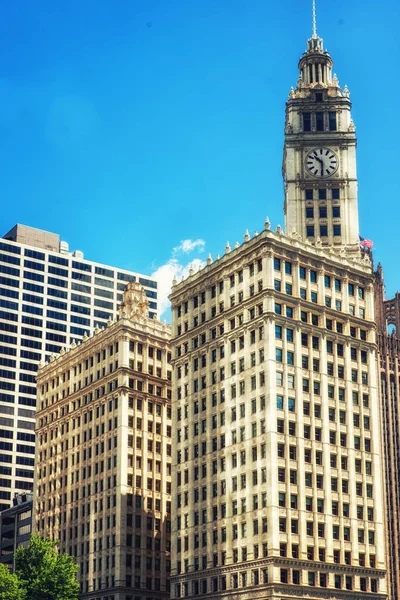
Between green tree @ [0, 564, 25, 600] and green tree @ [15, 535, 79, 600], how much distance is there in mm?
1379

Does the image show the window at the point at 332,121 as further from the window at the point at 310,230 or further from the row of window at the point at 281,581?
the row of window at the point at 281,581

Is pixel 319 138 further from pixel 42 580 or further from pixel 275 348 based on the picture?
pixel 42 580

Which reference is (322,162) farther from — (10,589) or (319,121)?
(10,589)

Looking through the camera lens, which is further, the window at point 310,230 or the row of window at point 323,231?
the window at point 310,230

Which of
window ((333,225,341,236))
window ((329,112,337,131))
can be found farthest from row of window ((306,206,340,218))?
window ((329,112,337,131))

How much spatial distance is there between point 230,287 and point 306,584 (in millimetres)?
42625

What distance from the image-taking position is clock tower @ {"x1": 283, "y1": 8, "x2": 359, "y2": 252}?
568 ft

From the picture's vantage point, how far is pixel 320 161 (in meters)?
178

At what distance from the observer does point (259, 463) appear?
138 meters

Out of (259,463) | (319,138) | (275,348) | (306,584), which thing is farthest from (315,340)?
(319,138)

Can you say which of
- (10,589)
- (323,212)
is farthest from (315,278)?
(10,589)

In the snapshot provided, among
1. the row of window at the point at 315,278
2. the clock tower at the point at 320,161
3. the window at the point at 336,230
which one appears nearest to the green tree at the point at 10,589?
the row of window at the point at 315,278

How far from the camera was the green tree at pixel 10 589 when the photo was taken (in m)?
145

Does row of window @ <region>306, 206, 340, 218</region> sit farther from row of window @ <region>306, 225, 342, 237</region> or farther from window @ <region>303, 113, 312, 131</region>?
window @ <region>303, 113, 312, 131</region>
